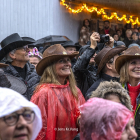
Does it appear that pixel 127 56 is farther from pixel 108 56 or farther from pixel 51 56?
pixel 51 56

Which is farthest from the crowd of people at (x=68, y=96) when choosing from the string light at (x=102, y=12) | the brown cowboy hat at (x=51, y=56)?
the string light at (x=102, y=12)

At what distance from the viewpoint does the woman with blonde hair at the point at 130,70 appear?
298 centimetres

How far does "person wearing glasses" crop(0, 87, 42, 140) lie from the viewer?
142cm

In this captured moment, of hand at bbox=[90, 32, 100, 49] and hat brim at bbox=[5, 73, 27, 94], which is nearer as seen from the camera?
hat brim at bbox=[5, 73, 27, 94]

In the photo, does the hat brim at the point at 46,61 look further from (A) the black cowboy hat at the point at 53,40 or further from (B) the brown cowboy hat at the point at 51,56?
(A) the black cowboy hat at the point at 53,40

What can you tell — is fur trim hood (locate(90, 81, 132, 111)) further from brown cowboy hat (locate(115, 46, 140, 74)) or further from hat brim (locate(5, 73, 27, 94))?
hat brim (locate(5, 73, 27, 94))

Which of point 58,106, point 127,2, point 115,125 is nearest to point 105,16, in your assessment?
point 127,2

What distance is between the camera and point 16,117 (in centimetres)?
145

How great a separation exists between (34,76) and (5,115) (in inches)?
101

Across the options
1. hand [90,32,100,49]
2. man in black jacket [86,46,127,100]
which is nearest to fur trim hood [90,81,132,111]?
man in black jacket [86,46,127,100]

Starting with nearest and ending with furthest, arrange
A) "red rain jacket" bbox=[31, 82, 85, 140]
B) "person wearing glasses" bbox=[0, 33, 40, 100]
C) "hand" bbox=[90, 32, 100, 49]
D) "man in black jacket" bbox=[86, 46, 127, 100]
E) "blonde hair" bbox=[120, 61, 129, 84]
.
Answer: "red rain jacket" bbox=[31, 82, 85, 140], "blonde hair" bbox=[120, 61, 129, 84], "man in black jacket" bbox=[86, 46, 127, 100], "hand" bbox=[90, 32, 100, 49], "person wearing glasses" bbox=[0, 33, 40, 100]

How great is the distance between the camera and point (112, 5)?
10.7 m

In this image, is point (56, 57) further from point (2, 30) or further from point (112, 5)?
point (112, 5)

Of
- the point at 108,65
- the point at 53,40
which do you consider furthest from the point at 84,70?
the point at 53,40
